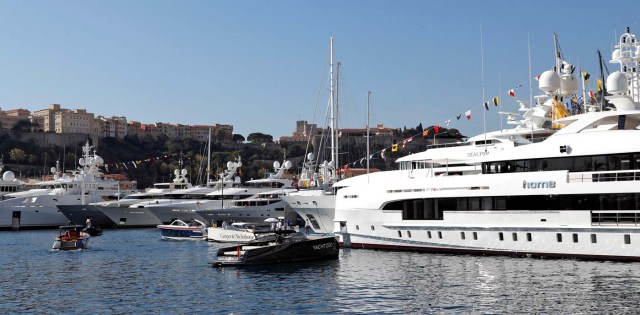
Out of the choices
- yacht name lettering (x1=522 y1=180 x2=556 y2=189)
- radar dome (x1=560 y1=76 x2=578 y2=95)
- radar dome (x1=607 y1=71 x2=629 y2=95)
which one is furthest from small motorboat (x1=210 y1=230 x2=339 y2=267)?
radar dome (x1=560 y1=76 x2=578 y2=95)

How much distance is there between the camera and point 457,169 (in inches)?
1524

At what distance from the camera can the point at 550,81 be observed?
125 feet

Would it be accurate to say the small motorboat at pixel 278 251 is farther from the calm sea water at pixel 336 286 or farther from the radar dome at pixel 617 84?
the radar dome at pixel 617 84

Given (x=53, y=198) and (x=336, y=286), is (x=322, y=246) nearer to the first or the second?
(x=336, y=286)

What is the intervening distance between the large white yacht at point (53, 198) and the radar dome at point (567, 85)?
5446 centimetres

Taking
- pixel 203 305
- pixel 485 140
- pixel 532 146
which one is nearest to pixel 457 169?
pixel 485 140

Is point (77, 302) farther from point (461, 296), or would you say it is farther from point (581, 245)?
point (581, 245)

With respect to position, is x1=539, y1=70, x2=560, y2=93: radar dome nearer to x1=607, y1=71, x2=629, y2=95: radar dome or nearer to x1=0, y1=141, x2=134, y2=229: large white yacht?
x1=607, y1=71, x2=629, y2=95: radar dome

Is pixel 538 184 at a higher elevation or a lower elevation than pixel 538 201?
higher

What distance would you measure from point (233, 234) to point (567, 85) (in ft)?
75.4

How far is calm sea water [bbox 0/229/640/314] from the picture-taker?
2167 centimetres

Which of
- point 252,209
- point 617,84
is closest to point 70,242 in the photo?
point 252,209

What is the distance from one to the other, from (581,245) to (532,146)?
5099mm

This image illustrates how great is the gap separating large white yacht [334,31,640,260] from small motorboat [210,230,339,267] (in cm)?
395
